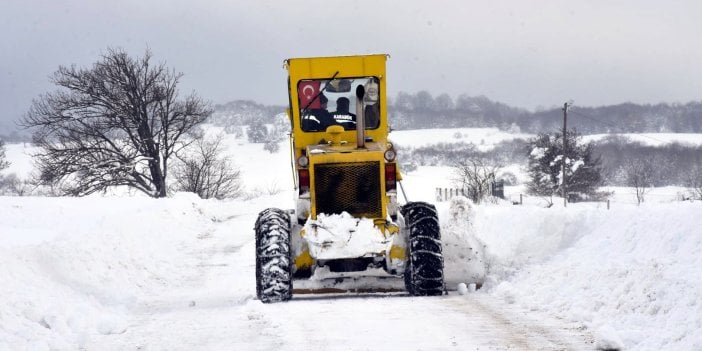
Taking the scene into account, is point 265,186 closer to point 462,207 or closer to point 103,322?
point 462,207

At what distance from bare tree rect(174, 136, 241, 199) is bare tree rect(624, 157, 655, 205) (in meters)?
45.8

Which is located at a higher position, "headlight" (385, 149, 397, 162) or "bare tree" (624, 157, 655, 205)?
"headlight" (385, 149, 397, 162)

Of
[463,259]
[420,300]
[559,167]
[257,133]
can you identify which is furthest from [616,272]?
[257,133]

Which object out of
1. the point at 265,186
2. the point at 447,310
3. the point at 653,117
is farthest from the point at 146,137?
the point at 653,117

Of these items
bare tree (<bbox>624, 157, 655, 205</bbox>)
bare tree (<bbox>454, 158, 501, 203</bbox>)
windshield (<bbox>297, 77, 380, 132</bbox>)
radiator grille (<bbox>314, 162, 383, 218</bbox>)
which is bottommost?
bare tree (<bbox>624, 157, 655, 205</bbox>)

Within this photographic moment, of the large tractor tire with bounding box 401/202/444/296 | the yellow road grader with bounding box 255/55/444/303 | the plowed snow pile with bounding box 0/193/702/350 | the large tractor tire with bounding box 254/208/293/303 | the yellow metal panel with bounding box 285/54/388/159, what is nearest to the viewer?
the plowed snow pile with bounding box 0/193/702/350

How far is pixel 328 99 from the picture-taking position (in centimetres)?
1048

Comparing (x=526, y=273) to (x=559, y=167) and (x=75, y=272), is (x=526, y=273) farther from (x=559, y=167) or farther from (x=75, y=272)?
(x=559, y=167)

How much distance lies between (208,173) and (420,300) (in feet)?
171

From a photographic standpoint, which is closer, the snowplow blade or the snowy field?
the snowy field

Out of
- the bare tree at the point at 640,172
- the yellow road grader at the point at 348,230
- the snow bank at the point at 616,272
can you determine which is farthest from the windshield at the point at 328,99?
the bare tree at the point at 640,172

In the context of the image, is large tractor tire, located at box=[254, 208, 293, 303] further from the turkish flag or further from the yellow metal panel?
the turkish flag

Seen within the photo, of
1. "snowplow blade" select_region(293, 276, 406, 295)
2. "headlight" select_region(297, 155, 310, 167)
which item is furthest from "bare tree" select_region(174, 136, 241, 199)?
"headlight" select_region(297, 155, 310, 167)

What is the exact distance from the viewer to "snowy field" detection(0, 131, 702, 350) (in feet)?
21.8
